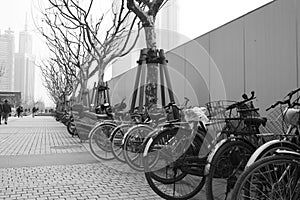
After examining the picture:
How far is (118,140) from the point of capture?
21.2 feet

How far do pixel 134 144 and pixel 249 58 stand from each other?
2.61m

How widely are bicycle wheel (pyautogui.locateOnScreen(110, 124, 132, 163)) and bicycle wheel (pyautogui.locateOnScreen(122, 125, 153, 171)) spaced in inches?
21.8

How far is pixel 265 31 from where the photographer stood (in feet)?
19.4

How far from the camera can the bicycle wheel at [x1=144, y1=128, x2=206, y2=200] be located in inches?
158

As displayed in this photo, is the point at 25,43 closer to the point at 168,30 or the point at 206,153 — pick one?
the point at 168,30

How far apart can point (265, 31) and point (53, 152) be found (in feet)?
17.9

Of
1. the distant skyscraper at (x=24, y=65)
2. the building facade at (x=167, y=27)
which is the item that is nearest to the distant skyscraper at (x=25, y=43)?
the distant skyscraper at (x=24, y=65)

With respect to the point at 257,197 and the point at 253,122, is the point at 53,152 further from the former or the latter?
the point at 257,197

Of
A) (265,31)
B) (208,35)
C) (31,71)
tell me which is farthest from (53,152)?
(31,71)

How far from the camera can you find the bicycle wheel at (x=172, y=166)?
4.02 meters

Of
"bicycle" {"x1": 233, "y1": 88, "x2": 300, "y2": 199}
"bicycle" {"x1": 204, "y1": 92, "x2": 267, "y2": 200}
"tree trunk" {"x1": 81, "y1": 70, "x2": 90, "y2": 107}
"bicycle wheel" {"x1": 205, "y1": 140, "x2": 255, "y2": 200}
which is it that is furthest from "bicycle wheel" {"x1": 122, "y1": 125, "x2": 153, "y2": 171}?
"tree trunk" {"x1": 81, "y1": 70, "x2": 90, "y2": 107}

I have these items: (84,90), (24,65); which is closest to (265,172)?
(84,90)

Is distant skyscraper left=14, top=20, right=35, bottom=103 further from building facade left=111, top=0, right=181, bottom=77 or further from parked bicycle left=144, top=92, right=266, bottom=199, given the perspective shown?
parked bicycle left=144, top=92, right=266, bottom=199

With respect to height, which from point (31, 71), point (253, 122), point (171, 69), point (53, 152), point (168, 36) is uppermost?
point (31, 71)
